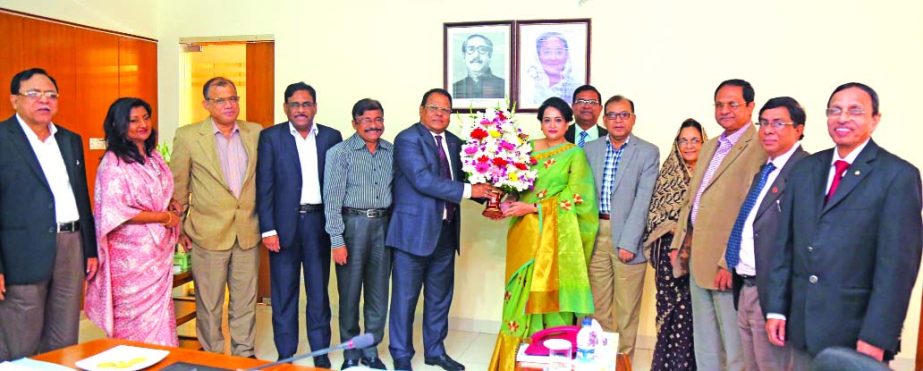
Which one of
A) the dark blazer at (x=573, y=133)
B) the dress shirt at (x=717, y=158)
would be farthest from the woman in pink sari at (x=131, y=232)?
the dress shirt at (x=717, y=158)

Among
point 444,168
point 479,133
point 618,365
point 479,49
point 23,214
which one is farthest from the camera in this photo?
point 479,49

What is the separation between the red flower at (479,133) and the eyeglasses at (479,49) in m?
1.13

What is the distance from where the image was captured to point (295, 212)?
3.62 metres

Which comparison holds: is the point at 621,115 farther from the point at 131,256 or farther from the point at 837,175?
the point at 131,256

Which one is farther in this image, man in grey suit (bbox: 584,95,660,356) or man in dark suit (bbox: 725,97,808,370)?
man in grey suit (bbox: 584,95,660,356)

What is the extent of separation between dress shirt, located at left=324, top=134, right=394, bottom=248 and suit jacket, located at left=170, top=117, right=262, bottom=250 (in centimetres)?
45

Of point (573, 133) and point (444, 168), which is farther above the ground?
point (573, 133)

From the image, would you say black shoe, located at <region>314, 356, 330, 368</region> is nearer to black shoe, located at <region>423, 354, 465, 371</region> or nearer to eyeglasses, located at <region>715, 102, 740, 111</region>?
black shoe, located at <region>423, 354, 465, 371</region>

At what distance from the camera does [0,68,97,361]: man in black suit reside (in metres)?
2.82

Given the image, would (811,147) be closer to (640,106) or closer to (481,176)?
(640,106)

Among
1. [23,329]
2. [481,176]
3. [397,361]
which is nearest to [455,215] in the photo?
[481,176]

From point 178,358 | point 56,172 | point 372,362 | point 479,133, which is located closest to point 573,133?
point 479,133

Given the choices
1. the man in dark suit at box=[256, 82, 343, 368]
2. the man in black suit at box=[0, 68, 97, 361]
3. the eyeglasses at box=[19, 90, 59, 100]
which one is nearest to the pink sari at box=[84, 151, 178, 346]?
the man in black suit at box=[0, 68, 97, 361]

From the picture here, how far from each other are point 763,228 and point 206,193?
106 inches
